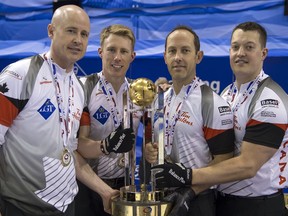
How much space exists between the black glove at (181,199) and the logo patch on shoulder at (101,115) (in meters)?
0.67

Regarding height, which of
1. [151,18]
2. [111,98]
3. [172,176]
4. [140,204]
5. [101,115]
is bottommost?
[140,204]

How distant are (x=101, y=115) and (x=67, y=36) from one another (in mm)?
582

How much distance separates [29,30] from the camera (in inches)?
318

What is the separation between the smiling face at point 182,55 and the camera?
105 inches

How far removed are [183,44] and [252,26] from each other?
44 cm

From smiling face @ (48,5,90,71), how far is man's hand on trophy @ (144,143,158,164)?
0.65m

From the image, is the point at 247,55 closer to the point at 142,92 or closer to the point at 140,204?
the point at 142,92

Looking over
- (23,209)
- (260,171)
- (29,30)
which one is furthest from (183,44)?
(29,30)

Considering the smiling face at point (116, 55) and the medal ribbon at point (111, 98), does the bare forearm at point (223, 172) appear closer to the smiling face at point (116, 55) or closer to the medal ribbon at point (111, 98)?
the medal ribbon at point (111, 98)

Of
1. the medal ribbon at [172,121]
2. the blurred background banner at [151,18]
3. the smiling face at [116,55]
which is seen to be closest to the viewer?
the medal ribbon at [172,121]

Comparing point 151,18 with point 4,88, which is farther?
point 151,18

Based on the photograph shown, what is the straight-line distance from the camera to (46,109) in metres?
2.40

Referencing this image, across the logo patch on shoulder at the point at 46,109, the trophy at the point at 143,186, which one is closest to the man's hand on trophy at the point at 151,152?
the trophy at the point at 143,186

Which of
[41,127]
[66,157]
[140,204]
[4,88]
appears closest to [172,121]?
[140,204]
